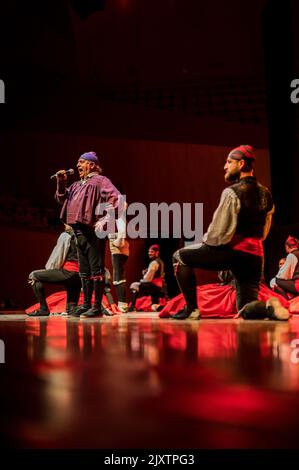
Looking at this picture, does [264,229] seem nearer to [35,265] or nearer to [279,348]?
[279,348]

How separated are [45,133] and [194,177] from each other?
316 centimetres

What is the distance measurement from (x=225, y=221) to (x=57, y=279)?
168 cm

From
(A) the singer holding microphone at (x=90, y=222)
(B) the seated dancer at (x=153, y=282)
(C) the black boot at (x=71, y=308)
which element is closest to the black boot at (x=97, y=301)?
(A) the singer holding microphone at (x=90, y=222)

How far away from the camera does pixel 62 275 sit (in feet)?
13.5

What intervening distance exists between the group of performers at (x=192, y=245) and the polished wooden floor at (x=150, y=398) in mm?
1683

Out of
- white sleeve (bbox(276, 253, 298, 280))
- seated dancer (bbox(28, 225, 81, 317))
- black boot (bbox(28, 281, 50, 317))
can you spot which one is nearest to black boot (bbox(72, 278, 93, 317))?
seated dancer (bbox(28, 225, 81, 317))

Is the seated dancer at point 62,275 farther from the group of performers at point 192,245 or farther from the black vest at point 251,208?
the black vest at point 251,208

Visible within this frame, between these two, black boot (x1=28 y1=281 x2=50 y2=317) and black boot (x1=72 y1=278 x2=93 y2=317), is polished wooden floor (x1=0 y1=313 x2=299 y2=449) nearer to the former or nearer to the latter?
black boot (x1=72 y1=278 x2=93 y2=317)

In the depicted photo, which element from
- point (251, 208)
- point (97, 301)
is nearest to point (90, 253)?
point (97, 301)

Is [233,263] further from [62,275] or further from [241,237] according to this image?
[62,275]

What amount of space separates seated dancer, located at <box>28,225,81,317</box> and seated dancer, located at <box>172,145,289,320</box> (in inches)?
51.0

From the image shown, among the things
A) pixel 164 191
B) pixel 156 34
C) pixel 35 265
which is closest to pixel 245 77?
pixel 156 34
